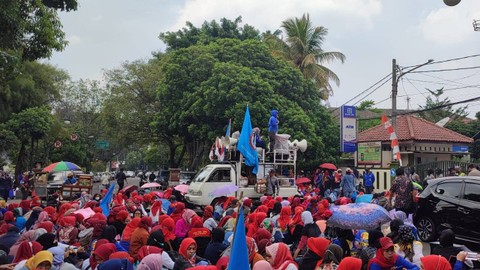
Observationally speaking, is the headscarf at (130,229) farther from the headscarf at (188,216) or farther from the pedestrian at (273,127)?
the pedestrian at (273,127)

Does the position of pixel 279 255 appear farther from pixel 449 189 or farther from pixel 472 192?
pixel 449 189

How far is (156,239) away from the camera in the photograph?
638cm

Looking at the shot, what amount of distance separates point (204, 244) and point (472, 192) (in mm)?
5761

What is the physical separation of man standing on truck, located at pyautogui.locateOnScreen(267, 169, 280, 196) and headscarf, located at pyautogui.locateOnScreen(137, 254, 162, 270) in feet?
34.1

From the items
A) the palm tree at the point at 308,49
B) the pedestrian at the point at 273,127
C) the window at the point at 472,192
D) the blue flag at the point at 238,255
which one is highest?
the palm tree at the point at 308,49

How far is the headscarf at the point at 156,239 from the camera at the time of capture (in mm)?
6352

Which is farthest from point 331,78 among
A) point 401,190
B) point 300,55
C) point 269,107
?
point 401,190

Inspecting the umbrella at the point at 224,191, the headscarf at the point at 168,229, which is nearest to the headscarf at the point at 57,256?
the headscarf at the point at 168,229

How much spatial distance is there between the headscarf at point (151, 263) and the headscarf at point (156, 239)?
3.53 feet

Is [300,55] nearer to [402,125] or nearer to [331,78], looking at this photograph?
[331,78]

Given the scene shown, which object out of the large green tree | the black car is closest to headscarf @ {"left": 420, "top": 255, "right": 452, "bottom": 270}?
the black car

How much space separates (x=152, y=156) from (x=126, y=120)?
26422 mm

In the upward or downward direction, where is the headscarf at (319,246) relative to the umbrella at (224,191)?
downward

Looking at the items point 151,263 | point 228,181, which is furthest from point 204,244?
point 228,181
